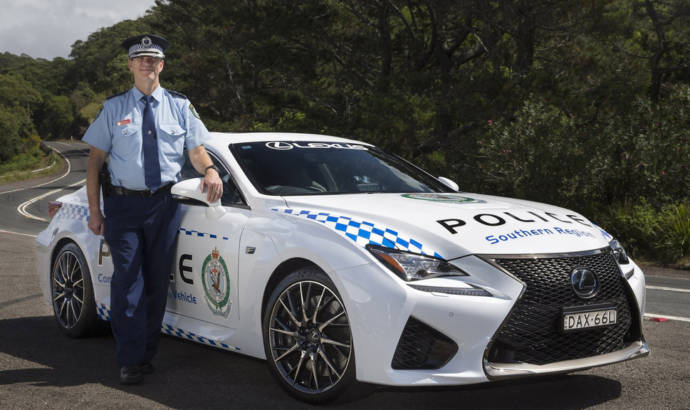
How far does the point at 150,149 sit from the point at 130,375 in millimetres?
1389

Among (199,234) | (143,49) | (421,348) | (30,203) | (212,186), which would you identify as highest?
(143,49)

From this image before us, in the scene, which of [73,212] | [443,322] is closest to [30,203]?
[73,212]

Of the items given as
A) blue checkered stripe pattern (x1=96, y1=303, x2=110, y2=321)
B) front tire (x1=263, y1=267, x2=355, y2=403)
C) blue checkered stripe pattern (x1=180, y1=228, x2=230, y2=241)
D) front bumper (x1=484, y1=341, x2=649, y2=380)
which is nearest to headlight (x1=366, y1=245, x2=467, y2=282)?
front tire (x1=263, y1=267, x2=355, y2=403)

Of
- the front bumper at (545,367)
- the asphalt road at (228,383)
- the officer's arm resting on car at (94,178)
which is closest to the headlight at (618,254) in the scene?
the front bumper at (545,367)

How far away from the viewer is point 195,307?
5238 millimetres

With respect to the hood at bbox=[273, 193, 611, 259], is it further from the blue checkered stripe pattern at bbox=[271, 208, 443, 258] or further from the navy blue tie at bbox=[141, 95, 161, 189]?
the navy blue tie at bbox=[141, 95, 161, 189]

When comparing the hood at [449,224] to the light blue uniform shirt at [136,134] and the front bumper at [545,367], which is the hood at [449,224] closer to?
the front bumper at [545,367]

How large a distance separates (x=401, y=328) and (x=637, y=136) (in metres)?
11.1

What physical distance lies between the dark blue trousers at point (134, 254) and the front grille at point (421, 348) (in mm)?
1883

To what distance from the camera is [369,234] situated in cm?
421

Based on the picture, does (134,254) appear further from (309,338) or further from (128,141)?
(309,338)

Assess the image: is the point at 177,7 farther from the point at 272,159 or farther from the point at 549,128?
the point at 272,159

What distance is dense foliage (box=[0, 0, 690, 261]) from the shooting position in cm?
1388

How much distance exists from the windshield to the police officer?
33cm
